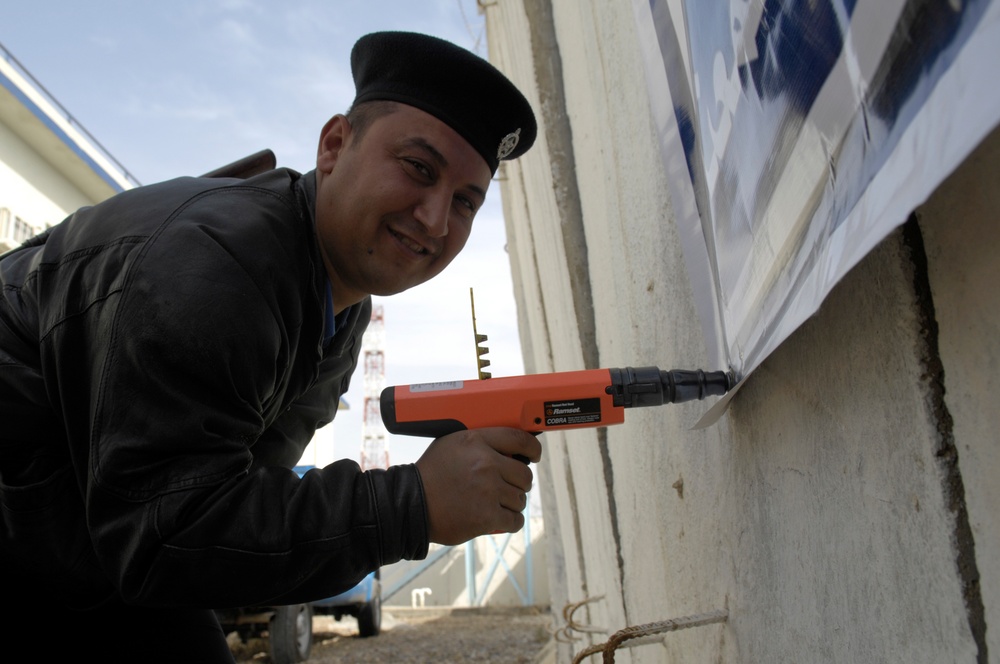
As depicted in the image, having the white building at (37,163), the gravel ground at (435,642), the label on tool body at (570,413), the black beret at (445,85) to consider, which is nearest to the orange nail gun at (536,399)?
the label on tool body at (570,413)

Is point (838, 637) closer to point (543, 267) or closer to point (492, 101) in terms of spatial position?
point (492, 101)

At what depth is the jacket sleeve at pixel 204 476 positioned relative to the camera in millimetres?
1068

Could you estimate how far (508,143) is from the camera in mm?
1680

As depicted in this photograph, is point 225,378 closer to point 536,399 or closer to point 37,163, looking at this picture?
point 536,399

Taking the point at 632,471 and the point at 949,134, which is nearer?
the point at 949,134

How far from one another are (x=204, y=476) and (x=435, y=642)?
8684 millimetres

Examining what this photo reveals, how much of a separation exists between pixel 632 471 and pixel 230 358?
1.44 meters

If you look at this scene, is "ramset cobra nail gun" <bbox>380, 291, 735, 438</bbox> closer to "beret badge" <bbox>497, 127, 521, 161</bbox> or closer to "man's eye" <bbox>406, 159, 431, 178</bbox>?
"man's eye" <bbox>406, 159, 431, 178</bbox>

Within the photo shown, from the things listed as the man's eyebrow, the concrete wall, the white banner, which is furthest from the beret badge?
the white banner

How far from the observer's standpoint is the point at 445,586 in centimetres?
1666

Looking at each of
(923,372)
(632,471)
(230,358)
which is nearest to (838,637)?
(923,372)

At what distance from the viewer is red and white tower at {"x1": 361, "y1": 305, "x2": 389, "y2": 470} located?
1261 inches

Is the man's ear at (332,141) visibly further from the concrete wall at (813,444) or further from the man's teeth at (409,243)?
the concrete wall at (813,444)

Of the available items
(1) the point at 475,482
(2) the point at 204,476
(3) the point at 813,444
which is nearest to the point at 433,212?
(1) the point at 475,482
